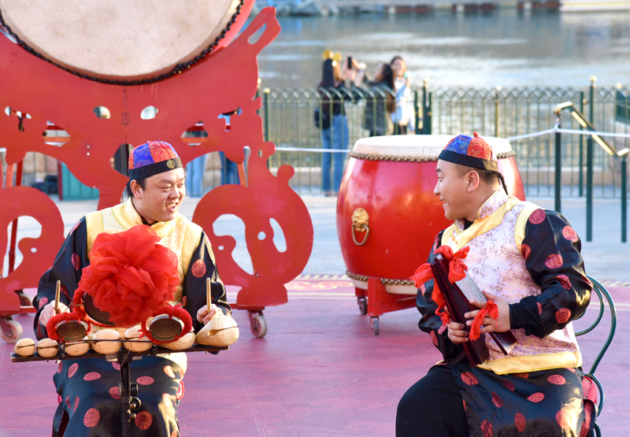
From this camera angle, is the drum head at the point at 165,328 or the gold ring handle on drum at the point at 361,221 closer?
the drum head at the point at 165,328

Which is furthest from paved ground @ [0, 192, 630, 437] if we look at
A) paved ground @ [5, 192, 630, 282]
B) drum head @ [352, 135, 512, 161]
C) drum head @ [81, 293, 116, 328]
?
drum head @ [81, 293, 116, 328]

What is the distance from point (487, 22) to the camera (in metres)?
63.5

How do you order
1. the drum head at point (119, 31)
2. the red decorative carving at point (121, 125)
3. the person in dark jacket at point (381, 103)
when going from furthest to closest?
the person in dark jacket at point (381, 103)
the red decorative carving at point (121, 125)
the drum head at point (119, 31)

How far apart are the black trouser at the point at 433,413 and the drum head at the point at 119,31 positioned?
227 cm

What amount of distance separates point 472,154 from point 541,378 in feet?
2.30

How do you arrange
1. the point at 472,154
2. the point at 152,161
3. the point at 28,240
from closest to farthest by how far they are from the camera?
the point at 472,154 → the point at 152,161 → the point at 28,240

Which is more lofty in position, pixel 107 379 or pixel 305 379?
pixel 107 379

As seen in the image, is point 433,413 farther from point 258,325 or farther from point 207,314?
point 258,325

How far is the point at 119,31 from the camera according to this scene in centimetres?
407

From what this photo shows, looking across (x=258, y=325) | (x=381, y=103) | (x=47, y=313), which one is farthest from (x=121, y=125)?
(x=381, y=103)

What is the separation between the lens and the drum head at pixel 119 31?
4023mm

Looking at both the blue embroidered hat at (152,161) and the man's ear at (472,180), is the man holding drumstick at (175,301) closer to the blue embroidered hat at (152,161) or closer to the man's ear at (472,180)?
the blue embroidered hat at (152,161)

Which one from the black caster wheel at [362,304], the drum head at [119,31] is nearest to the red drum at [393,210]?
the black caster wheel at [362,304]

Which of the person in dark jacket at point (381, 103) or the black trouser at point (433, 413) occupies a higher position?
the person in dark jacket at point (381, 103)
